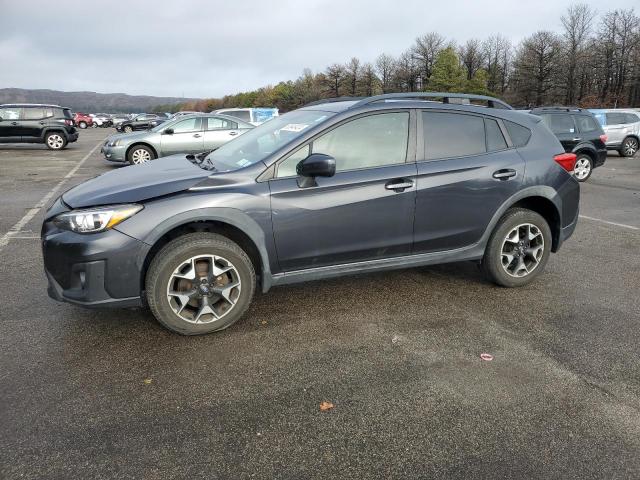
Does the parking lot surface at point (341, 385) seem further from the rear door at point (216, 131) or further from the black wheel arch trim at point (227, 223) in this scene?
the rear door at point (216, 131)

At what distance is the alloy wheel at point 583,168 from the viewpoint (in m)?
12.2

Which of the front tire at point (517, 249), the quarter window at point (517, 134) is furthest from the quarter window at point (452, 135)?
the front tire at point (517, 249)

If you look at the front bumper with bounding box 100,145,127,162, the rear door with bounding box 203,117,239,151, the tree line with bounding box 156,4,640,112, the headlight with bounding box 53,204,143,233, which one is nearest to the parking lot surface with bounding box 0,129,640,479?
the headlight with bounding box 53,204,143,233

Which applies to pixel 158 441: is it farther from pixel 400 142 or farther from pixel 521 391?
pixel 400 142

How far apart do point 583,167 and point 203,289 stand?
11713 mm

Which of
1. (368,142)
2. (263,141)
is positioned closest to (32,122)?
(263,141)

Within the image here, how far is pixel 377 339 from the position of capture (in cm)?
350

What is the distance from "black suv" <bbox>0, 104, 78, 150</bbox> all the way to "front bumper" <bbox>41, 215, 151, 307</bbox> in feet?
63.6

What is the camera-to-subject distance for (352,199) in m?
3.70

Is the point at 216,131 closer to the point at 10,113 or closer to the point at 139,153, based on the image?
the point at 139,153

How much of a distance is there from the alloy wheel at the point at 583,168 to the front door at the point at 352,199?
10024 millimetres

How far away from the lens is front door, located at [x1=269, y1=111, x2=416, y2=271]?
3.58 metres

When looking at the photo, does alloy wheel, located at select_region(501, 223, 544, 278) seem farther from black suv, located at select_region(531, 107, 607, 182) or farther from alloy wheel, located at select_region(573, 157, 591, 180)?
alloy wheel, located at select_region(573, 157, 591, 180)

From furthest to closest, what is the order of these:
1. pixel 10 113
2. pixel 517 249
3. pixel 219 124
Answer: pixel 10 113
pixel 219 124
pixel 517 249
